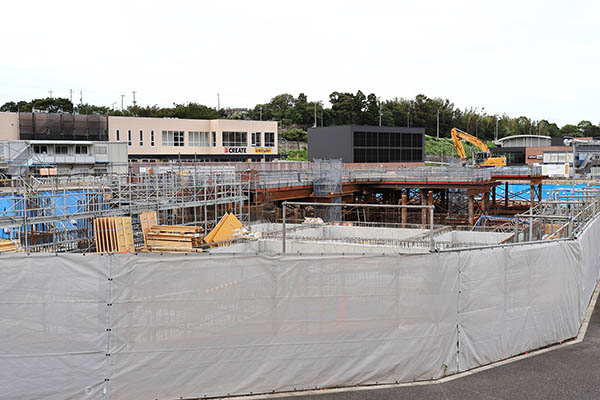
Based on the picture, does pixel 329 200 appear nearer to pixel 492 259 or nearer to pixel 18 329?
pixel 492 259

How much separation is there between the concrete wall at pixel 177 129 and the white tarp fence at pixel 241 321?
59952mm

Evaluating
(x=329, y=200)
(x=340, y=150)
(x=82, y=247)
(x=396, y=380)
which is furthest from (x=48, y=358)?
(x=340, y=150)

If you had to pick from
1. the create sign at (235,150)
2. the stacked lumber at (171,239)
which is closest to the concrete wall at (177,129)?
the create sign at (235,150)

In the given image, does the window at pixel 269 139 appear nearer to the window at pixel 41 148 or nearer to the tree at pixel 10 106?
the window at pixel 41 148

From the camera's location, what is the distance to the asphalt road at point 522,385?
812cm

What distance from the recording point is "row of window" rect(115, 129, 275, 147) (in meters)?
68.8

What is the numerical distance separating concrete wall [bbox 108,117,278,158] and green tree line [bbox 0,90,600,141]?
115 feet

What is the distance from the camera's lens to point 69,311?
7.20 metres

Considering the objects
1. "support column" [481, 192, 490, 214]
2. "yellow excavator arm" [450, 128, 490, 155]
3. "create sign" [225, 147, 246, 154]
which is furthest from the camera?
"create sign" [225, 147, 246, 154]

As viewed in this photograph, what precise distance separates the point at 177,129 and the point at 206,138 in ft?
15.5

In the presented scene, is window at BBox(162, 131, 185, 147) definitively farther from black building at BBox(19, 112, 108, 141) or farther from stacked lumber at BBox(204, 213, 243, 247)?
stacked lumber at BBox(204, 213, 243, 247)

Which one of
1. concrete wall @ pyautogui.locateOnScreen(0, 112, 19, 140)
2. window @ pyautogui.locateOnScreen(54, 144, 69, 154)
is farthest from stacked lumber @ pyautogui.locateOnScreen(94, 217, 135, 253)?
concrete wall @ pyautogui.locateOnScreen(0, 112, 19, 140)

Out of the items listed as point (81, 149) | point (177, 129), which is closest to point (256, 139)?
point (177, 129)

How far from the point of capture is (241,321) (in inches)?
308
